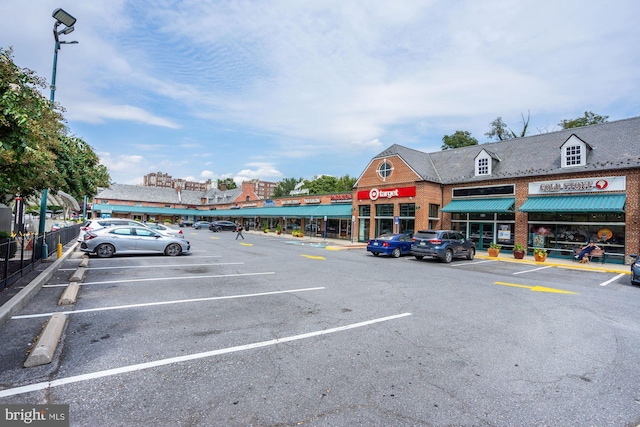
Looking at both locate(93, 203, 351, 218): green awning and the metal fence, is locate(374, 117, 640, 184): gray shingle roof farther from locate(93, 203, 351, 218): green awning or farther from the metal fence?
the metal fence

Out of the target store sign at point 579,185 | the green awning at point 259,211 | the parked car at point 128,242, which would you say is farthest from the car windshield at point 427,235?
the green awning at point 259,211

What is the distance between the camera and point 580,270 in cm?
1647

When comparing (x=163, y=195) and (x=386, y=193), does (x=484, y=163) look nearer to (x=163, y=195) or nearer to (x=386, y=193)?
(x=386, y=193)

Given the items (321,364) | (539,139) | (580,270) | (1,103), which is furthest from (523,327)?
(539,139)

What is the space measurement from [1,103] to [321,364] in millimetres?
5702

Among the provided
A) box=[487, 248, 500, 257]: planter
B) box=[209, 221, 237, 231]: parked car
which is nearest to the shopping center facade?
box=[487, 248, 500, 257]: planter

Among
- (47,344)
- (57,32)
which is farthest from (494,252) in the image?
(57,32)

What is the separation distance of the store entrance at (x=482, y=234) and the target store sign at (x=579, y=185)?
12.8ft

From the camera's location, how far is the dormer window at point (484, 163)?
2569 cm

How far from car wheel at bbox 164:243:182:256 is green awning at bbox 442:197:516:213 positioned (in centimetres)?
1969

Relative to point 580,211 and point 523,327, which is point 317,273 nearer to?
point 523,327

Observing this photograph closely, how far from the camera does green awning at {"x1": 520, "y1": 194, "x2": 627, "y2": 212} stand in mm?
18453

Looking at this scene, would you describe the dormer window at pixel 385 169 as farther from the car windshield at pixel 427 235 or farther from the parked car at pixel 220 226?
the parked car at pixel 220 226

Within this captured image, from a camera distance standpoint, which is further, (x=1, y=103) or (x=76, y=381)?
(x=1, y=103)
